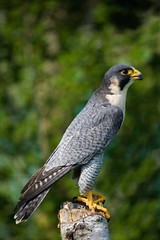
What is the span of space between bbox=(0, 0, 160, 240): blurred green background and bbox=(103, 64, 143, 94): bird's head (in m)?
2.67

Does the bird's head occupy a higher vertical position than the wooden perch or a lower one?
higher

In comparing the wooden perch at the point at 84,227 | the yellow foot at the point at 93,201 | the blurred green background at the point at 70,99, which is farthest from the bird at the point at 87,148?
the blurred green background at the point at 70,99

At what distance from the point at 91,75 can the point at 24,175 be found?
4.09 ft

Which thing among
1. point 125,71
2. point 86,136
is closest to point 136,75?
point 125,71

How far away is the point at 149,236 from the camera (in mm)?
11156

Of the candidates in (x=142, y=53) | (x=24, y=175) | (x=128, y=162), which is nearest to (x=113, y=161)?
(x=128, y=162)

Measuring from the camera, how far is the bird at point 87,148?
6.82 meters

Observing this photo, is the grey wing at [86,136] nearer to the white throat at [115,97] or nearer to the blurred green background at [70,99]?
the white throat at [115,97]

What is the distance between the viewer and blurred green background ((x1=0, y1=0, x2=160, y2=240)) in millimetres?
10789

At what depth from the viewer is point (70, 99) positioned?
1079 cm

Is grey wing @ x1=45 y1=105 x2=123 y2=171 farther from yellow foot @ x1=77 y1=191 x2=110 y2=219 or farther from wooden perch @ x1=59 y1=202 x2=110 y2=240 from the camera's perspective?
wooden perch @ x1=59 y1=202 x2=110 y2=240

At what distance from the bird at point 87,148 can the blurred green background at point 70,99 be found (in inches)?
108

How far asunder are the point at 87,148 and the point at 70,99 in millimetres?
3560

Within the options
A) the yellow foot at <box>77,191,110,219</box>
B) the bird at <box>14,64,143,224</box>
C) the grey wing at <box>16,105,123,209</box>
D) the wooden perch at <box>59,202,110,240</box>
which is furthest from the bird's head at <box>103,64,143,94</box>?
the wooden perch at <box>59,202,110,240</box>
